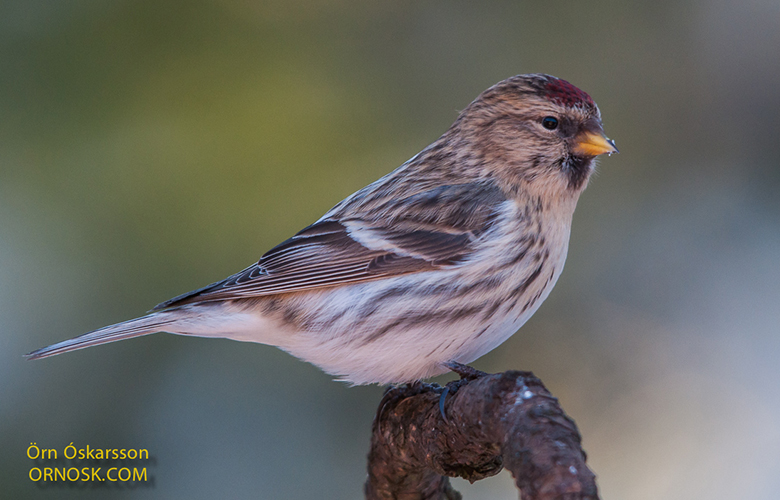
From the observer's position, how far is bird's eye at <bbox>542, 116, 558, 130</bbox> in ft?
6.12

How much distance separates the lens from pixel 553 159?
1.86 metres

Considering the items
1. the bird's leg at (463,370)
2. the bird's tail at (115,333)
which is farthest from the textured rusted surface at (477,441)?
the bird's tail at (115,333)

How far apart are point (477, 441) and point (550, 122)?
88 centimetres

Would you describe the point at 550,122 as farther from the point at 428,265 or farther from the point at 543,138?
the point at 428,265

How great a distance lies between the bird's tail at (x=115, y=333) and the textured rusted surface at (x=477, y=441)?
0.51 meters

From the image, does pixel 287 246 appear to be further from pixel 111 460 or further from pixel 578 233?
pixel 578 233

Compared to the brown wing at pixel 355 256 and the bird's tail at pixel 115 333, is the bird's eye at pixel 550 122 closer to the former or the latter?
the brown wing at pixel 355 256

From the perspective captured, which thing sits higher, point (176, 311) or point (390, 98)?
point (390, 98)

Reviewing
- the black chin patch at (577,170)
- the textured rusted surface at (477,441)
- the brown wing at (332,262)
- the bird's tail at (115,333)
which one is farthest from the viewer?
the black chin patch at (577,170)

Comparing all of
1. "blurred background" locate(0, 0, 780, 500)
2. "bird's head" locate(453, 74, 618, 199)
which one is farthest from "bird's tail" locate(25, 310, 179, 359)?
"bird's head" locate(453, 74, 618, 199)

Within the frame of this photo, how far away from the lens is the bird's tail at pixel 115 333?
1.60m

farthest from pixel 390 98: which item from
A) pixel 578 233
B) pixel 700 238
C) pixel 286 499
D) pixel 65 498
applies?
pixel 65 498

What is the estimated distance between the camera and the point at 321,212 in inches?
91.7

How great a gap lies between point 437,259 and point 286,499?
35.0 inches
